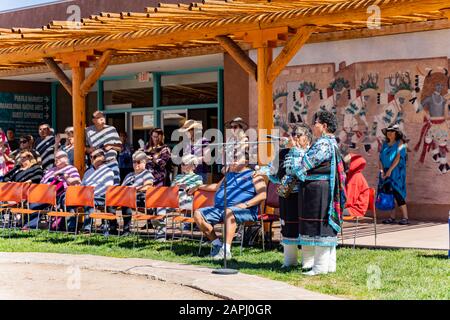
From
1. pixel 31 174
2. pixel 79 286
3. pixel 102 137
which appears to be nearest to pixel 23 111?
pixel 31 174

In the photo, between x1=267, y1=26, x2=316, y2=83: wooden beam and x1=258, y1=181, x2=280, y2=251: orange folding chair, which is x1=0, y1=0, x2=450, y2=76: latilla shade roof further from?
x1=258, y1=181, x2=280, y2=251: orange folding chair

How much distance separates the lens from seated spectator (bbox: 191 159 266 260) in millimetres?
10875

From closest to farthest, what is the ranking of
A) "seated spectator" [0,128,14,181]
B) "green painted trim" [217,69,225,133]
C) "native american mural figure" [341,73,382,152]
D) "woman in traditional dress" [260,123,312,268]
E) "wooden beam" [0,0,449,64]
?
"woman in traditional dress" [260,123,312,268]
"wooden beam" [0,0,449,64]
"native american mural figure" [341,73,382,152]
"seated spectator" [0,128,14,181]
"green painted trim" [217,69,225,133]

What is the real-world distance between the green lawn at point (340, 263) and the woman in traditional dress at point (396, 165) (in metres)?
3.76

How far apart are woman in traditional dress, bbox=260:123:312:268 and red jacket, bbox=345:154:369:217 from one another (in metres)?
1.47

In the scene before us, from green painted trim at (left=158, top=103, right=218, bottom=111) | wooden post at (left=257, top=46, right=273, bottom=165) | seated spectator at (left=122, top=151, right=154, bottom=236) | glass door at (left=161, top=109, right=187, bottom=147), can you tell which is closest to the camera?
wooden post at (left=257, top=46, right=273, bottom=165)

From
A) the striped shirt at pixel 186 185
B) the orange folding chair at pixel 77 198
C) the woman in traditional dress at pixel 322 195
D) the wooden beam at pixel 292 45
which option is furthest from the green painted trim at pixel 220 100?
the woman in traditional dress at pixel 322 195

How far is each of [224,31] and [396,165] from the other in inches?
154

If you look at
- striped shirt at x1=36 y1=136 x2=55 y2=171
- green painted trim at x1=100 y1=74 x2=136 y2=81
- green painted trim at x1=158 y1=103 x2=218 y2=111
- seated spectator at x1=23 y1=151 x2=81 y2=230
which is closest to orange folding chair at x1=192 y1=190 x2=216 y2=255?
seated spectator at x1=23 y1=151 x2=81 y2=230

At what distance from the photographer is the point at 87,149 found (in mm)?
15203

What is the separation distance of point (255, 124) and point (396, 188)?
345 centimetres

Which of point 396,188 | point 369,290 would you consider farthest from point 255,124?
point 369,290

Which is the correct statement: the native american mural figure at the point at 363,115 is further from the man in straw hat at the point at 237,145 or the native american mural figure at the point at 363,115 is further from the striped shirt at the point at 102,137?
the man in straw hat at the point at 237,145

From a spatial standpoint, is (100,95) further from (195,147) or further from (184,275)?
(184,275)
